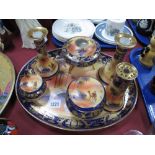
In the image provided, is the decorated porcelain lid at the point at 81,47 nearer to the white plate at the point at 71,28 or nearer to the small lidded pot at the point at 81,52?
the small lidded pot at the point at 81,52

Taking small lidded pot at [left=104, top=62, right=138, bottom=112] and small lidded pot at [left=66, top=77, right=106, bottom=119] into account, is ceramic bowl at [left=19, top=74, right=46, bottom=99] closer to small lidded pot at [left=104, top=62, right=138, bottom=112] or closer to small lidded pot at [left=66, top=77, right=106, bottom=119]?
small lidded pot at [left=66, top=77, right=106, bottom=119]

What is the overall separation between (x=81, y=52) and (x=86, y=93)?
14 centimetres

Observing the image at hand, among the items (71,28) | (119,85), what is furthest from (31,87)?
(71,28)

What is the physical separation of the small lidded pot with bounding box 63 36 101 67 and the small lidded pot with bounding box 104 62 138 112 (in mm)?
98

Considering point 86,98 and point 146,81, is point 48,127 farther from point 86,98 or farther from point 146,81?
point 146,81

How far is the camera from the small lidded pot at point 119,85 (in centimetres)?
56

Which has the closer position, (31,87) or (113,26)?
(31,87)

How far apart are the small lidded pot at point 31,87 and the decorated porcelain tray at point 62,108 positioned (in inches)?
1.2

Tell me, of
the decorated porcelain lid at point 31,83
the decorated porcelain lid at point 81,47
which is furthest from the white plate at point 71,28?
the decorated porcelain lid at point 31,83

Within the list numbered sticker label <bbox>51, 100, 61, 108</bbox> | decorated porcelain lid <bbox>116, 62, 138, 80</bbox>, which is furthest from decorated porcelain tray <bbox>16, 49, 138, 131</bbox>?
decorated porcelain lid <bbox>116, 62, 138, 80</bbox>

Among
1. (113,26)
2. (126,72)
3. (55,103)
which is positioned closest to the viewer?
(126,72)

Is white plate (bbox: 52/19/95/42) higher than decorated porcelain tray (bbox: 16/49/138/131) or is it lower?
higher

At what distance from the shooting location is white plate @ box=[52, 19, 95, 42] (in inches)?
33.0

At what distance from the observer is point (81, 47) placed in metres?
0.67
